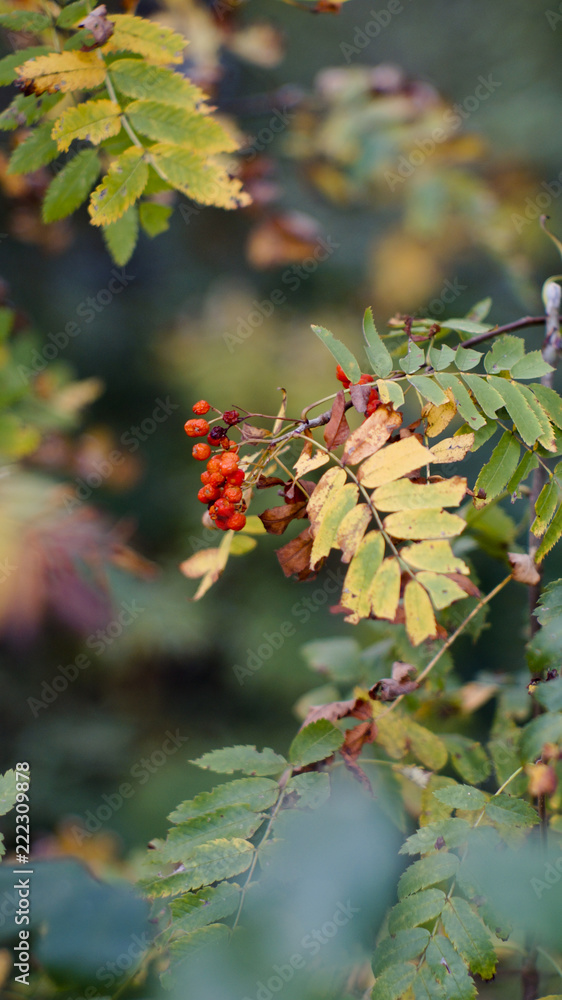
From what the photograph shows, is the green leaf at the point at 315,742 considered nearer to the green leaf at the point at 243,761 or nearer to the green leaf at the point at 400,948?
the green leaf at the point at 243,761

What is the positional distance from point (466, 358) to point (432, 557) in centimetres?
24

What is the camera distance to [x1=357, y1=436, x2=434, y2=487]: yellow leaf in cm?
64

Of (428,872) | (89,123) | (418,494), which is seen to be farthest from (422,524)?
(89,123)

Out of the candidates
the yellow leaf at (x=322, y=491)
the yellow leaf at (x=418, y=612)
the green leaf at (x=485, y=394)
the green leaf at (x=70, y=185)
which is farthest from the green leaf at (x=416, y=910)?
the green leaf at (x=70, y=185)

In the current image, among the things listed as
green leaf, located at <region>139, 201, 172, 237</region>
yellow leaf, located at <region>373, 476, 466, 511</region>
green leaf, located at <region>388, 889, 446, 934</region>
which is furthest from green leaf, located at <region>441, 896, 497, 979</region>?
green leaf, located at <region>139, 201, 172, 237</region>

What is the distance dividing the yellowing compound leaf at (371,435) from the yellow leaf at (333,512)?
1.3 inches

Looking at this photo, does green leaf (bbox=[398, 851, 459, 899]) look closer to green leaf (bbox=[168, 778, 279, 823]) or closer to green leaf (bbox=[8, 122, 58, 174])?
green leaf (bbox=[168, 778, 279, 823])

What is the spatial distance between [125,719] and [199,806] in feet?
7.01

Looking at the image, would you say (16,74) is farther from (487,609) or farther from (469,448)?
(487,609)

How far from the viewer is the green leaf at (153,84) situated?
31.8 inches

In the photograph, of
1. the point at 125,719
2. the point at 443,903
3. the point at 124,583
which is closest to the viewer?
the point at 443,903

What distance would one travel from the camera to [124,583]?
79.9 inches

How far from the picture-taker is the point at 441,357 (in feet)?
2.31

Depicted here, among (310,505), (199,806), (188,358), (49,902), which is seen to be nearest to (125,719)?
(188,358)
